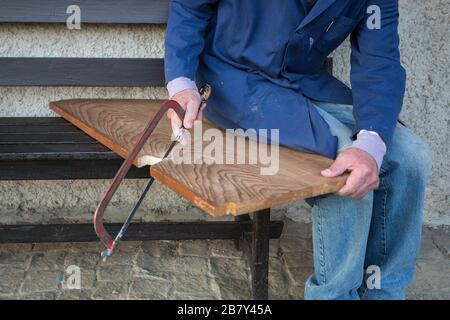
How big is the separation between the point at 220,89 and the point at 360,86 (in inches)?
19.9

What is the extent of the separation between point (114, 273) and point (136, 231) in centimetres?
22

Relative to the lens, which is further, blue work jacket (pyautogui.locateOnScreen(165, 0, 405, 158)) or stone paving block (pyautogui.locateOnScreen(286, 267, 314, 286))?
stone paving block (pyautogui.locateOnScreen(286, 267, 314, 286))

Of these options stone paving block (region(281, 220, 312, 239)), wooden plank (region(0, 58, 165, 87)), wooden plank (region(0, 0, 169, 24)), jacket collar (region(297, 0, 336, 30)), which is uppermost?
wooden plank (region(0, 0, 169, 24))

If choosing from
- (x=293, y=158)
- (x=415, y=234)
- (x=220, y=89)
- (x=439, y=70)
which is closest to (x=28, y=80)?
(x=220, y=89)

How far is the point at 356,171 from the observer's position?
1878mm

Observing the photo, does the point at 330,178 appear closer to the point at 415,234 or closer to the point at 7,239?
the point at 415,234

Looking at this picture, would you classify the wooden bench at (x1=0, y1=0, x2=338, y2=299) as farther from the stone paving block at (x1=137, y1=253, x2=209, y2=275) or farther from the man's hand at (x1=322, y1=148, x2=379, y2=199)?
the man's hand at (x1=322, y1=148, x2=379, y2=199)

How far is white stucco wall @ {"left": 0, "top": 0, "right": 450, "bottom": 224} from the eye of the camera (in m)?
3.05

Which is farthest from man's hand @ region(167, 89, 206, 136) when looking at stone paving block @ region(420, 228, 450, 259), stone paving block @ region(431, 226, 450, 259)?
stone paving block @ region(431, 226, 450, 259)

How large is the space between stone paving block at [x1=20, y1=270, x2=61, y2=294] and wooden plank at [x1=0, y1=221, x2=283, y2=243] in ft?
0.50

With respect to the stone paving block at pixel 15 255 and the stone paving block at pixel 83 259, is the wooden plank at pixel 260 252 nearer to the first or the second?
the stone paving block at pixel 83 259

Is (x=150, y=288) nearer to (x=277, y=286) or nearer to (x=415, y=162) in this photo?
(x=277, y=286)
